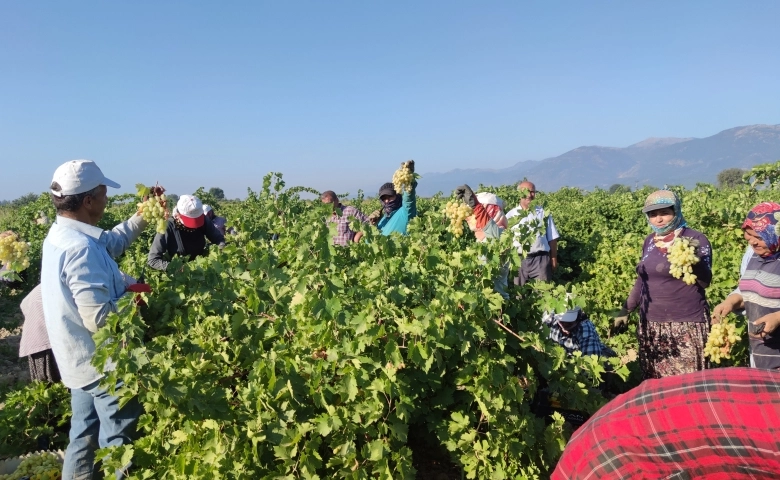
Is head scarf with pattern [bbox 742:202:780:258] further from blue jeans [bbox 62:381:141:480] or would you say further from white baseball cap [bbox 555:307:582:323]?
blue jeans [bbox 62:381:141:480]

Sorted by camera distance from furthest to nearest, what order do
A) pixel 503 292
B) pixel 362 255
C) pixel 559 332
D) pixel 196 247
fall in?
1. pixel 196 247
2. pixel 559 332
3. pixel 362 255
4. pixel 503 292

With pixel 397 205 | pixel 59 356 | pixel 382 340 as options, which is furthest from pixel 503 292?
pixel 397 205

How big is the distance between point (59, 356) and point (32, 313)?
1.18 meters

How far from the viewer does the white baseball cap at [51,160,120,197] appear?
7.23 ft

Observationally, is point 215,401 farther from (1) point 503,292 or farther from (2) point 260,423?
(1) point 503,292

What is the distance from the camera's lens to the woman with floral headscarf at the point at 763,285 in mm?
2529

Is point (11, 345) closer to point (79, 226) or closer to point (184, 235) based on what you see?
point (184, 235)

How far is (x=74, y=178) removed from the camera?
2.21m

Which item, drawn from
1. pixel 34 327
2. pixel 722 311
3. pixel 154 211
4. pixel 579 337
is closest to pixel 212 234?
pixel 34 327

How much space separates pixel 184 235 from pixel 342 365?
3.24 metres

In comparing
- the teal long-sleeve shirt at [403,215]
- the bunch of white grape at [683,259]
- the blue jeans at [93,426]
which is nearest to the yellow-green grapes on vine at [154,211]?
the blue jeans at [93,426]

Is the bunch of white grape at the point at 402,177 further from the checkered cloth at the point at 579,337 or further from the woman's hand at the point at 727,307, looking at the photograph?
→ the woman's hand at the point at 727,307

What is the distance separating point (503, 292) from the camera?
2520 mm

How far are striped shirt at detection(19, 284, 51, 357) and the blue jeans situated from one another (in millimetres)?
1094
